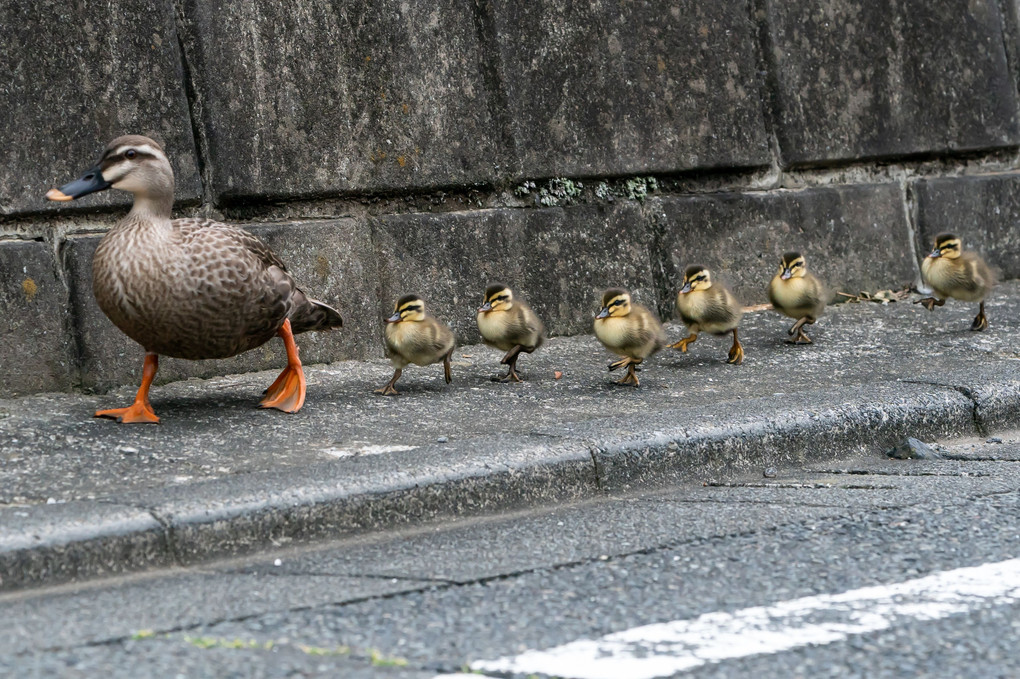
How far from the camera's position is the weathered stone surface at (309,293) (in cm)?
551

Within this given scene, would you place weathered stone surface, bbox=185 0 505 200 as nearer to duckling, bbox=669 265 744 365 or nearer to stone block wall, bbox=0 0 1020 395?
stone block wall, bbox=0 0 1020 395

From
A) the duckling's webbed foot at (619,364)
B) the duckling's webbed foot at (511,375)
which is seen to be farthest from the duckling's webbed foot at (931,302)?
the duckling's webbed foot at (511,375)

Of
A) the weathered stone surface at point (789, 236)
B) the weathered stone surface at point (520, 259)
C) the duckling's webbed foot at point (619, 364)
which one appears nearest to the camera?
→ the duckling's webbed foot at point (619, 364)

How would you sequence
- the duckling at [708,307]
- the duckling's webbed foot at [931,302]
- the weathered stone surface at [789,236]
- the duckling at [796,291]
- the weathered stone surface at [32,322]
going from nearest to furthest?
1. the weathered stone surface at [32,322]
2. the duckling at [708,307]
3. the duckling at [796,291]
4. the weathered stone surface at [789,236]
5. the duckling's webbed foot at [931,302]

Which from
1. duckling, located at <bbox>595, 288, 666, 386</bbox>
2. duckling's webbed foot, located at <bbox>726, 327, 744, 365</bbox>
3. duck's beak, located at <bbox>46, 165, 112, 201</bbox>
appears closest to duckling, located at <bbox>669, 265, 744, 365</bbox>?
duckling's webbed foot, located at <bbox>726, 327, 744, 365</bbox>

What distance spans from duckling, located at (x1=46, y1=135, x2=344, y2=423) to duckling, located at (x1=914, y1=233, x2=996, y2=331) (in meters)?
3.79

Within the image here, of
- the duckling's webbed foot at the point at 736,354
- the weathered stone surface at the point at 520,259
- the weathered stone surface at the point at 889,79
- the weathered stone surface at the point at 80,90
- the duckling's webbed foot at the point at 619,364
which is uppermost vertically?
the weathered stone surface at the point at 80,90

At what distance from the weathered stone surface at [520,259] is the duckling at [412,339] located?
2.09 feet

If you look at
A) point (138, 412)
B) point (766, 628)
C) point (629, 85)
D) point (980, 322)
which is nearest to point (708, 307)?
point (629, 85)

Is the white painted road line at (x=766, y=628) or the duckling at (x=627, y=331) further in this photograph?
the duckling at (x=627, y=331)

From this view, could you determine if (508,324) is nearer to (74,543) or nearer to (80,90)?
(80,90)

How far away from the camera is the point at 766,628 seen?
2848 mm

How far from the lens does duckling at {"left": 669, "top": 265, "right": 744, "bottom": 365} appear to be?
245 inches

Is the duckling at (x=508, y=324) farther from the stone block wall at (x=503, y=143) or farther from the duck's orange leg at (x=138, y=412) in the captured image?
the duck's orange leg at (x=138, y=412)
